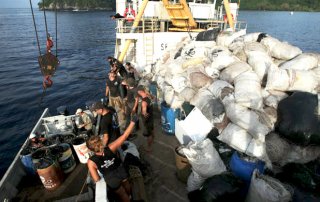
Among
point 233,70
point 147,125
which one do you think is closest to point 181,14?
point 233,70

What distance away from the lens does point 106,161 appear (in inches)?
135

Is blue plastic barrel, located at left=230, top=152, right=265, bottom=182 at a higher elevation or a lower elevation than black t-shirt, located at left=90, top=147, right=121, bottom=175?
lower

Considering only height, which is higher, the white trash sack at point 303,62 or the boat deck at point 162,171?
the white trash sack at point 303,62

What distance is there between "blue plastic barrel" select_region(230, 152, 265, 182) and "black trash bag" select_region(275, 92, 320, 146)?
0.70m

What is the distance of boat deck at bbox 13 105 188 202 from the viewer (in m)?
4.48

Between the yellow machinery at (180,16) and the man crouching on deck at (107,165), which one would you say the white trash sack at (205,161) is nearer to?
the man crouching on deck at (107,165)

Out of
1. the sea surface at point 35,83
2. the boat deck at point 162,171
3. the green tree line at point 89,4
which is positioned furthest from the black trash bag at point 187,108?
the green tree line at point 89,4

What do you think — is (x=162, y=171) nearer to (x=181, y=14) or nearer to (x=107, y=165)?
(x=107, y=165)

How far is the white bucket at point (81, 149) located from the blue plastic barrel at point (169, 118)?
212 centimetres

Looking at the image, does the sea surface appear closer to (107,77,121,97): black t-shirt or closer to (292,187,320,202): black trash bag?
(107,77,121,97): black t-shirt

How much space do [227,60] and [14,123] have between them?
10.7 m

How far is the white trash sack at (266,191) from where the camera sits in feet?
11.2

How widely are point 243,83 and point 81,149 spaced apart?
3727 millimetres

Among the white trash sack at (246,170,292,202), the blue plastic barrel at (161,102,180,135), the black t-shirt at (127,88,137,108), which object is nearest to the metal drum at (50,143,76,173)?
the black t-shirt at (127,88,137,108)
